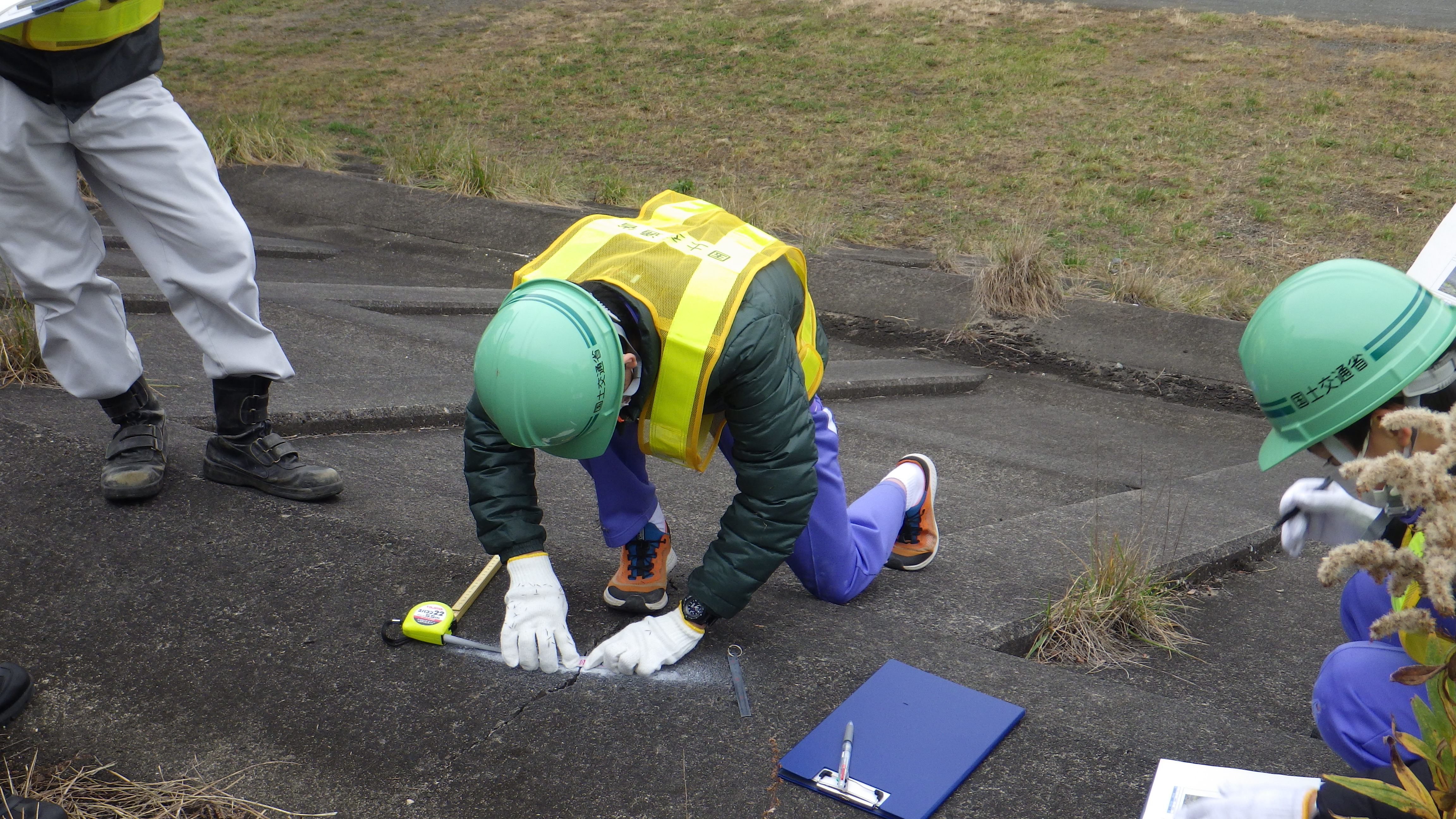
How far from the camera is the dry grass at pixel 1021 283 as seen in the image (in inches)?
245

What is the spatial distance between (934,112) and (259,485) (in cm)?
1143

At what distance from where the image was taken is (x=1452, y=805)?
129cm

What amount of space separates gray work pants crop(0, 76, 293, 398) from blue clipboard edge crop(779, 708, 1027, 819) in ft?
5.65

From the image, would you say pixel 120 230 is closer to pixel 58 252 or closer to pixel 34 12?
pixel 58 252

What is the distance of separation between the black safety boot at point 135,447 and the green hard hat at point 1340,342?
256 centimetres

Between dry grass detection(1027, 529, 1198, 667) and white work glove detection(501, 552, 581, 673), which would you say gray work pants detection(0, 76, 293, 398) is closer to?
white work glove detection(501, 552, 581, 673)

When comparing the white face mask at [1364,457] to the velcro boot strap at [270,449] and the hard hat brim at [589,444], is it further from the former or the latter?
the velcro boot strap at [270,449]

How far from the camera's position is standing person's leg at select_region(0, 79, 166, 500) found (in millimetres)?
2494

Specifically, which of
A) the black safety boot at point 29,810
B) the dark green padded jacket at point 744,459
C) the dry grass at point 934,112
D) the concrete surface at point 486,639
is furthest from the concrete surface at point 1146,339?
the black safety boot at point 29,810

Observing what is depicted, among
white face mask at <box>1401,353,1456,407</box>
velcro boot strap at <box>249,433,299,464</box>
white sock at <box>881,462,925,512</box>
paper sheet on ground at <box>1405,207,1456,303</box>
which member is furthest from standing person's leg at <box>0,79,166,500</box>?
paper sheet on ground at <box>1405,207,1456,303</box>

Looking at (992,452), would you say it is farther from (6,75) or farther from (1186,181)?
(1186,181)

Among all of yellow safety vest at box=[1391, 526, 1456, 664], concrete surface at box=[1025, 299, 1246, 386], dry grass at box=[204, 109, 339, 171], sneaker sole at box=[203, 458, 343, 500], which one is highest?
yellow safety vest at box=[1391, 526, 1456, 664]

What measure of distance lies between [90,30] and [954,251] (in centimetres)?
574

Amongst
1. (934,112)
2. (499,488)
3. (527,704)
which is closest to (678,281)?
(499,488)
